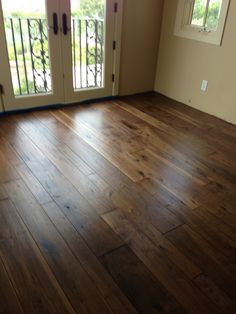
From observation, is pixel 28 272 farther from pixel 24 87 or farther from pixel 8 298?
pixel 24 87

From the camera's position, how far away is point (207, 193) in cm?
220

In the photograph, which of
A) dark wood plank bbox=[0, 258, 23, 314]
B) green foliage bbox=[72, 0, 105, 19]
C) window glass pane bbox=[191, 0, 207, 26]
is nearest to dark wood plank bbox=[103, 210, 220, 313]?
dark wood plank bbox=[0, 258, 23, 314]

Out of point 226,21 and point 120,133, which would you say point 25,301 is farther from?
point 226,21

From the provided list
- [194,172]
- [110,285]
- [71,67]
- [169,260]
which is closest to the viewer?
[110,285]

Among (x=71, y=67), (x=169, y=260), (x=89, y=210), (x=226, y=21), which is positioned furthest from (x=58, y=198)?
(x=226, y=21)

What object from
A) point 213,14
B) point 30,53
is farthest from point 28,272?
point 213,14

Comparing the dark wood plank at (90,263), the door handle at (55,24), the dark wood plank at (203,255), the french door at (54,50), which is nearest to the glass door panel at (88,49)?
the french door at (54,50)

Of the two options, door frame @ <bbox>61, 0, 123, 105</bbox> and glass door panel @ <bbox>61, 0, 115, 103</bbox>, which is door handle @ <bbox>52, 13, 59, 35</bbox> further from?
door frame @ <bbox>61, 0, 123, 105</bbox>

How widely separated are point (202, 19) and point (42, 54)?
1986mm

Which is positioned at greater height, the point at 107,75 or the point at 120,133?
the point at 107,75

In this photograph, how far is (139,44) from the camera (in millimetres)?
3957

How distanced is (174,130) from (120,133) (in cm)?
64

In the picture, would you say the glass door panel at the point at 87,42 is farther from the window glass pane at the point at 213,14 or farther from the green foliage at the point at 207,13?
the window glass pane at the point at 213,14

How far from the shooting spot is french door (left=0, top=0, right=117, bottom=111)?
308 cm
